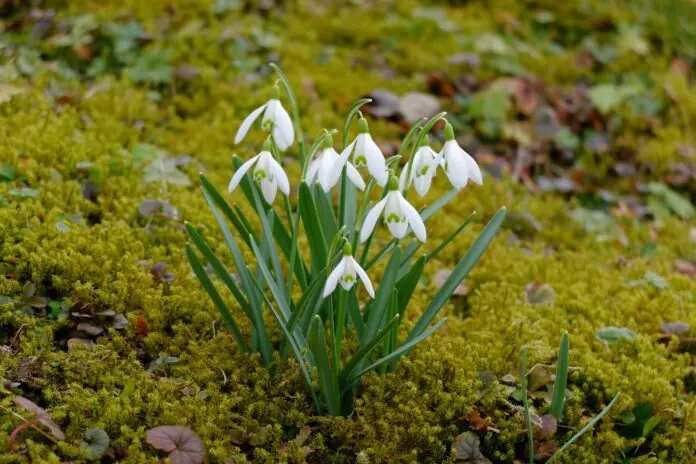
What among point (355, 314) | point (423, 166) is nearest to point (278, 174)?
point (423, 166)

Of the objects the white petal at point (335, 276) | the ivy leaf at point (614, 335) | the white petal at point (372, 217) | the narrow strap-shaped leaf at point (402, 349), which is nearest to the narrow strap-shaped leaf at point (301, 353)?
the narrow strap-shaped leaf at point (402, 349)

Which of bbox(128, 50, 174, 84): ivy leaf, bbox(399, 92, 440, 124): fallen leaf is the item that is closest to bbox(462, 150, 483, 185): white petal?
bbox(399, 92, 440, 124): fallen leaf

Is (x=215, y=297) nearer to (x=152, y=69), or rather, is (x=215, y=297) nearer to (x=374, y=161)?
(x=374, y=161)

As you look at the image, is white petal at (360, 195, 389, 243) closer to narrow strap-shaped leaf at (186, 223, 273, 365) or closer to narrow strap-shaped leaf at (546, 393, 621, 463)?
narrow strap-shaped leaf at (186, 223, 273, 365)

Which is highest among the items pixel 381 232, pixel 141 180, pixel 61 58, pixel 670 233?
pixel 61 58

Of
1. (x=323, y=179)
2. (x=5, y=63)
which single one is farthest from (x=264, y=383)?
(x=5, y=63)

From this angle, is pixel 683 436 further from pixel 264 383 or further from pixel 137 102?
pixel 137 102
